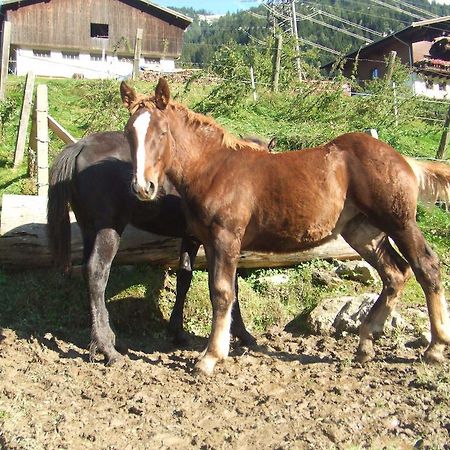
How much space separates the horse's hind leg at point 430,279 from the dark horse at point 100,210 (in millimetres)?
1814

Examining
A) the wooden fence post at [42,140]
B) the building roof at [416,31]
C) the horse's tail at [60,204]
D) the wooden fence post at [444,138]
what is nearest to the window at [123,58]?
the building roof at [416,31]

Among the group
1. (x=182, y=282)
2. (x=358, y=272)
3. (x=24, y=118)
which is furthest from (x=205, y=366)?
(x=24, y=118)

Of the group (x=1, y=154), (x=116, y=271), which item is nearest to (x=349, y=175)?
(x=116, y=271)

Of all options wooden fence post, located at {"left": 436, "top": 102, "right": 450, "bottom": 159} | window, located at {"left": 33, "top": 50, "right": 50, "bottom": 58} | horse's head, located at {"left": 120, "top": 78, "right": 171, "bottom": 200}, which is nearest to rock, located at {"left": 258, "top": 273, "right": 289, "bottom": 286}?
horse's head, located at {"left": 120, "top": 78, "right": 171, "bottom": 200}

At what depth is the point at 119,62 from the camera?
35156 millimetres

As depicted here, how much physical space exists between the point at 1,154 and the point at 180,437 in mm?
9112

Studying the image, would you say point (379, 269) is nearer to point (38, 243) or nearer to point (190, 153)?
point (190, 153)

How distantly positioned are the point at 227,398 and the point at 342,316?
210 cm

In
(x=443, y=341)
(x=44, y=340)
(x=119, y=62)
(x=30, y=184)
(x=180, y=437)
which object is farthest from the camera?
(x=119, y=62)

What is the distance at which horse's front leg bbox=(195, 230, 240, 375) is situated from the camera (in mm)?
5215

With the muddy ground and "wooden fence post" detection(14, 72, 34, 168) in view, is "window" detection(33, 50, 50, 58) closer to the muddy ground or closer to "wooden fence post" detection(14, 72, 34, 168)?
"wooden fence post" detection(14, 72, 34, 168)

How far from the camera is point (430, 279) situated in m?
5.21

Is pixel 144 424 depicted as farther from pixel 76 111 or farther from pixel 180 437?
pixel 76 111

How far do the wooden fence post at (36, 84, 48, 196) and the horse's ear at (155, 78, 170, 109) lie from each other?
3695 mm
